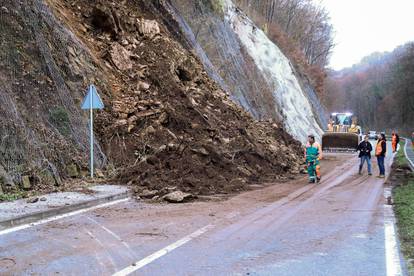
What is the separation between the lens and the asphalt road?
19.3ft

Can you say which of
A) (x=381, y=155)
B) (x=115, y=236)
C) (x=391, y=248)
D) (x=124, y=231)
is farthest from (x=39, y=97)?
(x=381, y=155)

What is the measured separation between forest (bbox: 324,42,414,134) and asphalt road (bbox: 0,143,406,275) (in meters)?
69.9

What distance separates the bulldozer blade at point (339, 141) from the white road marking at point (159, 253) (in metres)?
24.4

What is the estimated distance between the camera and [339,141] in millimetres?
31203

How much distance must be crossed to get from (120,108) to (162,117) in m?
1.35

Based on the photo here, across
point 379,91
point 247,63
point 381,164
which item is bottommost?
point 381,164

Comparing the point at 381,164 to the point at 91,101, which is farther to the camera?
the point at 381,164

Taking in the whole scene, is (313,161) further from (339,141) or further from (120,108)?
(339,141)

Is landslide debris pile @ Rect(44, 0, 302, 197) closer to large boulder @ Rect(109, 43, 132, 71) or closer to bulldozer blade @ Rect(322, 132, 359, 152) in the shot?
large boulder @ Rect(109, 43, 132, 71)

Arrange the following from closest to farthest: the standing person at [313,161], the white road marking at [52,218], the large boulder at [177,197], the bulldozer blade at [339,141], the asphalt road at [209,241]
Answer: the asphalt road at [209,241] < the white road marking at [52,218] < the large boulder at [177,197] < the standing person at [313,161] < the bulldozer blade at [339,141]

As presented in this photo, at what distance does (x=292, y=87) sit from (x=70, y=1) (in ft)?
75.8

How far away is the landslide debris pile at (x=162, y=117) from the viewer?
43.4 feet

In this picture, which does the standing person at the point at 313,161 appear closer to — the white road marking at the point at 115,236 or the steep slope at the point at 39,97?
the steep slope at the point at 39,97

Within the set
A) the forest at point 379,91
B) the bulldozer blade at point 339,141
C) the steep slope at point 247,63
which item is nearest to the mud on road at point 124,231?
the steep slope at point 247,63
